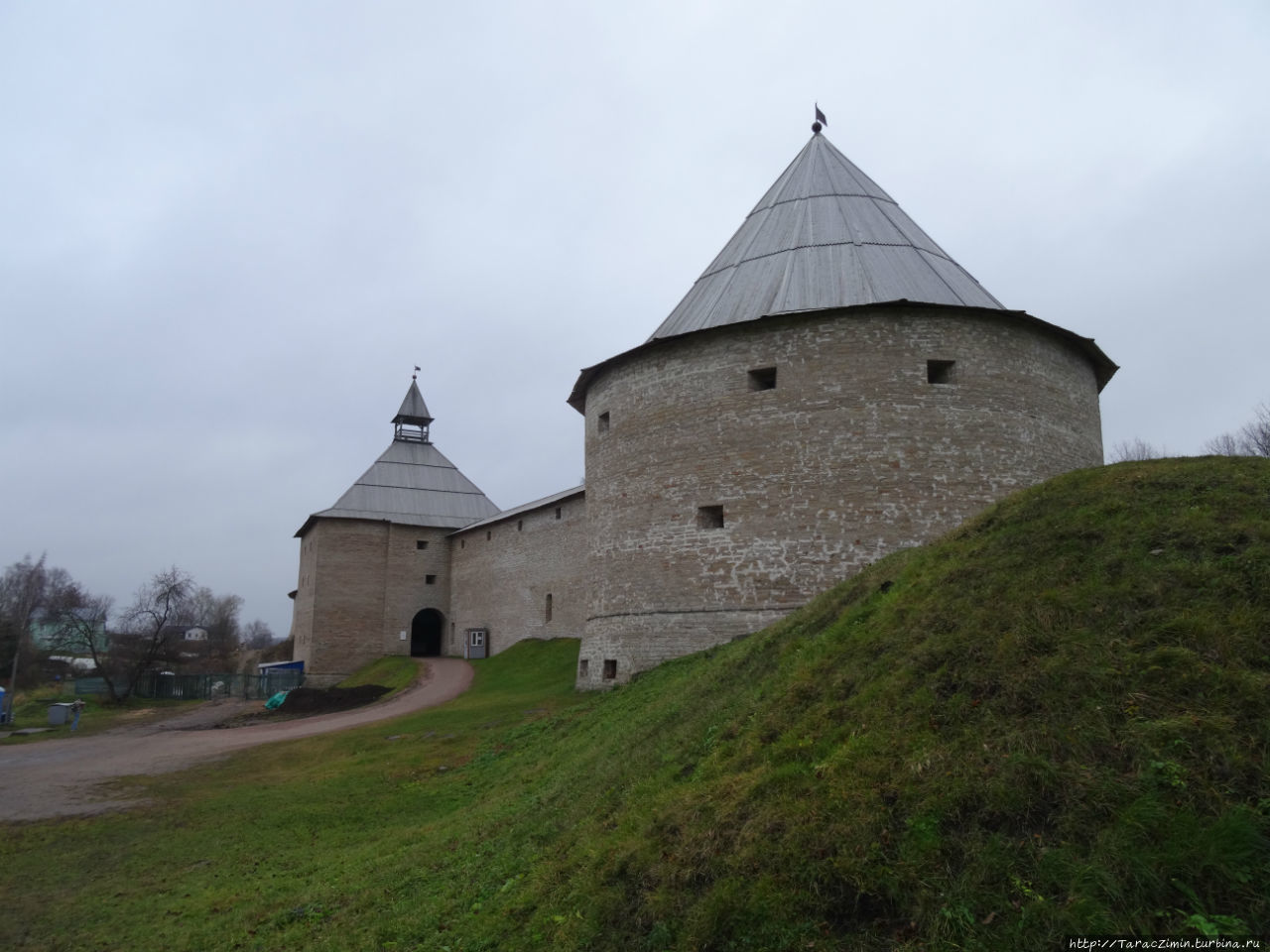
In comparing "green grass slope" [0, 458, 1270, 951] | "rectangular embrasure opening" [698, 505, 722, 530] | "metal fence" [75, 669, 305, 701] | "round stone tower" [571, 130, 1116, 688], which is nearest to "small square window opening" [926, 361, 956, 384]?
"round stone tower" [571, 130, 1116, 688]

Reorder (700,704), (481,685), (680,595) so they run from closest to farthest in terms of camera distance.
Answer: (700,704)
(680,595)
(481,685)

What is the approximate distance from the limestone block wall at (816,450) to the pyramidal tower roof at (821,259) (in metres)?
0.77

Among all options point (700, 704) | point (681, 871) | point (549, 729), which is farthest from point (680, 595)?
point (681, 871)

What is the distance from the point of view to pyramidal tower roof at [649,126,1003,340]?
1673 cm

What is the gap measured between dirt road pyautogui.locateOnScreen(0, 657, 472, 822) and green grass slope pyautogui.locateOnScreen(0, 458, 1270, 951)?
14.4 feet

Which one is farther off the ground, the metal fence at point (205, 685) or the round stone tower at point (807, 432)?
the round stone tower at point (807, 432)

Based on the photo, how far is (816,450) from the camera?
1534 cm

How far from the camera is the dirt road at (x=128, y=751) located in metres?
13.6

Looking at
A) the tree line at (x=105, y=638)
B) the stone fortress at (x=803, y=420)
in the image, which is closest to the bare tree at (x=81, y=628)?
the tree line at (x=105, y=638)

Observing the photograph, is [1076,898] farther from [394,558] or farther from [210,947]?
[394,558]

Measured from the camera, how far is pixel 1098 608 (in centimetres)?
545

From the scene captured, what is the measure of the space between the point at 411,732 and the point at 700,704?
33.2ft

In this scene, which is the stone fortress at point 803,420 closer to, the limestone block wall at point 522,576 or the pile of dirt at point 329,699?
the limestone block wall at point 522,576

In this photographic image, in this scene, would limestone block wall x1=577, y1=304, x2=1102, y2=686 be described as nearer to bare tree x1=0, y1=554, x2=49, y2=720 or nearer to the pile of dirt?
the pile of dirt
